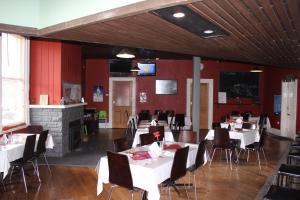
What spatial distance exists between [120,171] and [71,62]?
506cm

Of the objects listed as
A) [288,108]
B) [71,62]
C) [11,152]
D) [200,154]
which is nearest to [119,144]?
[200,154]

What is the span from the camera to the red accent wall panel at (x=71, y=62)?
714cm

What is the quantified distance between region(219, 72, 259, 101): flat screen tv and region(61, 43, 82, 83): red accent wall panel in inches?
246

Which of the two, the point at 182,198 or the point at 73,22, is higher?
the point at 73,22

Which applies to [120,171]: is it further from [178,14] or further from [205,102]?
[205,102]

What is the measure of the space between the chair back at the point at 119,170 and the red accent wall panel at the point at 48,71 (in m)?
4.00

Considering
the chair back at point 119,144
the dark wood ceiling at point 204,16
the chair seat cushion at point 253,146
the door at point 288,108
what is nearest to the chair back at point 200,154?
the chair back at point 119,144

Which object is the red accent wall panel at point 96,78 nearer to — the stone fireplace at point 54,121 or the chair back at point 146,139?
the stone fireplace at point 54,121

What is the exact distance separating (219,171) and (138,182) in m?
2.91

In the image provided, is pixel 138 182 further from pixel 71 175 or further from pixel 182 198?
pixel 71 175

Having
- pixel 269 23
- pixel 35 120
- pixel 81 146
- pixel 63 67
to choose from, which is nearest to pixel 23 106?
pixel 35 120

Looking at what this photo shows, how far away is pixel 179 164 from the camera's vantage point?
3516mm

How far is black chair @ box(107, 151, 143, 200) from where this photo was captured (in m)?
3.17

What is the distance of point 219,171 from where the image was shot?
18.6 feet
